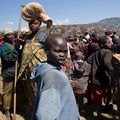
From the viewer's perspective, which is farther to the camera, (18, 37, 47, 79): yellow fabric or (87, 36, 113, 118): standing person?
(87, 36, 113, 118): standing person

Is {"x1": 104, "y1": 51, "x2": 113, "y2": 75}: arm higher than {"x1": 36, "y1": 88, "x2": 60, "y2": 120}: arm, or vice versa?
{"x1": 36, "y1": 88, "x2": 60, "y2": 120}: arm

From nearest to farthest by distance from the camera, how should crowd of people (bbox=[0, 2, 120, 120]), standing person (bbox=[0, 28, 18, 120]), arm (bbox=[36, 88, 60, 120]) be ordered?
arm (bbox=[36, 88, 60, 120]) < crowd of people (bbox=[0, 2, 120, 120]) < standing person (bbox=[0, 28, 18, 120])

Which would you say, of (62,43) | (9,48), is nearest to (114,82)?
(9,48)

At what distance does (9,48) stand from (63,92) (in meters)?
4.08

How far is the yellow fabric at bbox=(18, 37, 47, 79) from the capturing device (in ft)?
17.3

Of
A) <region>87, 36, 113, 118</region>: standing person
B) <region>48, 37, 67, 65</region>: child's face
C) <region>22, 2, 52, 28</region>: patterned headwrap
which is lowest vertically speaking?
<region>87, 36, 113, 118</region>: standing person

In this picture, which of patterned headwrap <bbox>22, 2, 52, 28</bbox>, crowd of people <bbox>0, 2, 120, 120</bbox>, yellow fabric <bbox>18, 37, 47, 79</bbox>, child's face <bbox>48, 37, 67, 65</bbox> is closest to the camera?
crowd of people <bbox>0, 2, 120, 120</bbox>

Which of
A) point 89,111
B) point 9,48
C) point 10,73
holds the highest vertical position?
point 9,48

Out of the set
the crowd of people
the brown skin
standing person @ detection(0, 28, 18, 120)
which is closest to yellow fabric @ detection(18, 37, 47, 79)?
the crowd of people

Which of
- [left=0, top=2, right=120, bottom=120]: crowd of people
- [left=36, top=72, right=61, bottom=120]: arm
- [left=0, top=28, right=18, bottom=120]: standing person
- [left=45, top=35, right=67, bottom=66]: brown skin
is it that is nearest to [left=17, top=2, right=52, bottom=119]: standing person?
[left=0, top=2, right=120, bottom=120]: crowd of people

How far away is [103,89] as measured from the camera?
21.4 feet

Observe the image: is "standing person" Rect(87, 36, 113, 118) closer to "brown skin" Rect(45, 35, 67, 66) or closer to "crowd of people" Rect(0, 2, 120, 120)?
"crowd of people" Rect(0, 2, 120, 120)

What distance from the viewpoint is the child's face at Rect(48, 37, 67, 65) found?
2.80m

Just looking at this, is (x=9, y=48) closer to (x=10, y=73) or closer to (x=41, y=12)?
(x=10, y=73)
